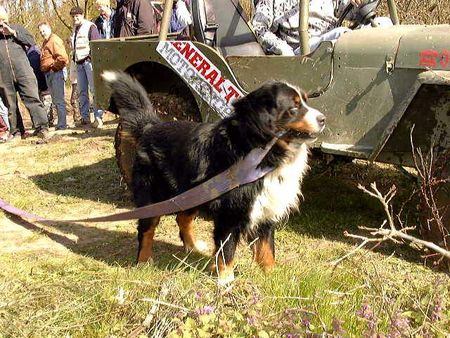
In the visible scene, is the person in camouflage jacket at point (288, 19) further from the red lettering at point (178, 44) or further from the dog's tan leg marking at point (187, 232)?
the dog's tan leg marking at point (187, 232)

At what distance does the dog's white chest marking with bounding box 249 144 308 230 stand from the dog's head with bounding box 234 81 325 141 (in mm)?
199

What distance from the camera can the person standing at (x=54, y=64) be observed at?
29.9 ft

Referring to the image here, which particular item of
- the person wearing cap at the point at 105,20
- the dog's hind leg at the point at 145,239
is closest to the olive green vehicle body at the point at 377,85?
the dog's hind leg at the point at 145,239

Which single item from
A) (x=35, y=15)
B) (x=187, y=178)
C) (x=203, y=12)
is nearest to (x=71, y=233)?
(x=187, y=178)

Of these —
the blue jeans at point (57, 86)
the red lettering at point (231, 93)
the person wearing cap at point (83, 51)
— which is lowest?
the blue jeans at point (57, 86)

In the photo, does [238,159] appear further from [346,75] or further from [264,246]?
[346,75]

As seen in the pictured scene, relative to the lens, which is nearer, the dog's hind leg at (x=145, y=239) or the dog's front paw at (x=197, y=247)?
the dog's hind leg at (x=145, y=239)

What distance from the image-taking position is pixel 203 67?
14.6 ft

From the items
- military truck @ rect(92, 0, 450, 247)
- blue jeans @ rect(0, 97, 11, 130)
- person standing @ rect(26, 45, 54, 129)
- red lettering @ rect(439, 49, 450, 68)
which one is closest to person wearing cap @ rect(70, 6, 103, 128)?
person standing @ rect(26, 45, 54, 129)

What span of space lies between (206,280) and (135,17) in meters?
6.63

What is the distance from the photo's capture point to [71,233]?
4.73 meters

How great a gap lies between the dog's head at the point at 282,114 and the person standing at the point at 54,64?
6.77 metres

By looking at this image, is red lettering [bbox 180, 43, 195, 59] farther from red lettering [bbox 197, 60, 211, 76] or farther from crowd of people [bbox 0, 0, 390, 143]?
crowd of people [bbox 0, 0, 390, 143]

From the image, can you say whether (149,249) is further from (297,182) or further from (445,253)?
(445,253)
